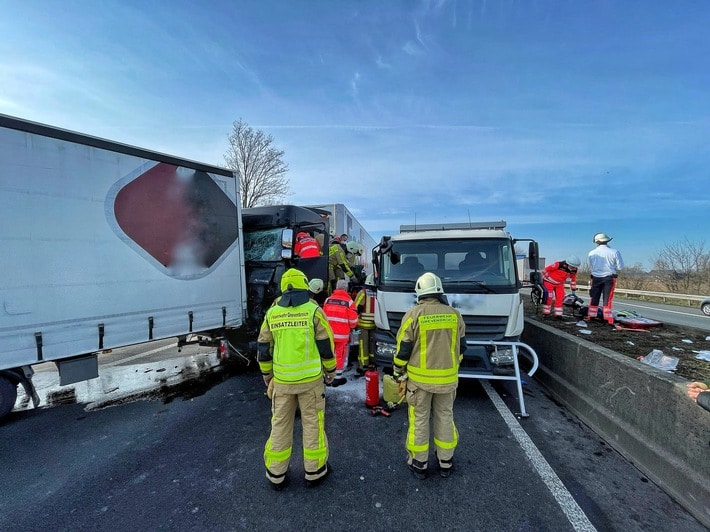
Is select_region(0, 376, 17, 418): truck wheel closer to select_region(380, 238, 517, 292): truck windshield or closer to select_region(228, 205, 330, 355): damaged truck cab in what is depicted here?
select_region(228, 205, 330, 355): damaged truck cab

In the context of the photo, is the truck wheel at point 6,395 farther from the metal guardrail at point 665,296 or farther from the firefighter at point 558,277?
the metal guardrail at point 665,296

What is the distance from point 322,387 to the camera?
9.18 feet

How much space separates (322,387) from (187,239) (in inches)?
115

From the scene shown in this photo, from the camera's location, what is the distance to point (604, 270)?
6629mm

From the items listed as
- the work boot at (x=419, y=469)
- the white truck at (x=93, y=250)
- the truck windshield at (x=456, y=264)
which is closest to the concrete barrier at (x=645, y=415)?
the truck windshield at (x=456, y=264)

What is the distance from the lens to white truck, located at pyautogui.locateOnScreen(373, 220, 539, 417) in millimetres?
4121

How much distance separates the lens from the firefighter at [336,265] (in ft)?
23.4

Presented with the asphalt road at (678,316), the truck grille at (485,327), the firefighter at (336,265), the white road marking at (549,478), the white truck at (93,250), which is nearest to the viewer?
the white road marking at (549,478)

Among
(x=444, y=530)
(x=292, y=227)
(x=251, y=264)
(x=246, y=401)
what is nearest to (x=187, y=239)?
(x=251, y=264)

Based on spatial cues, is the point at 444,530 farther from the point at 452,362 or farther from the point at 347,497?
the point at 452,362

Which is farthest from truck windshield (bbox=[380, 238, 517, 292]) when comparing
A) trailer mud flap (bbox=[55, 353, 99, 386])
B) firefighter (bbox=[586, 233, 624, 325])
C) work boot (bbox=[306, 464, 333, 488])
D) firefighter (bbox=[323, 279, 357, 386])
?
trailer mud flap (bbox=[55, 353, 99, 386])

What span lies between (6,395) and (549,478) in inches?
216

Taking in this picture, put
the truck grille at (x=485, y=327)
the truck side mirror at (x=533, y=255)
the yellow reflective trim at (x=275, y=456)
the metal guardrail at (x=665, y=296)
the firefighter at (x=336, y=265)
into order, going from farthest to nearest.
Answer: the metal guardrail at (x=665, y=296), the firefighter at (x=336, y=265), the truck side mirror at (x=533, y=255), the truck grille at (x=485, y=327), the yellow reflective trim at (x=275, y=456)

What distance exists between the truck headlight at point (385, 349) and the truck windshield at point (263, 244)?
7.68 ft
